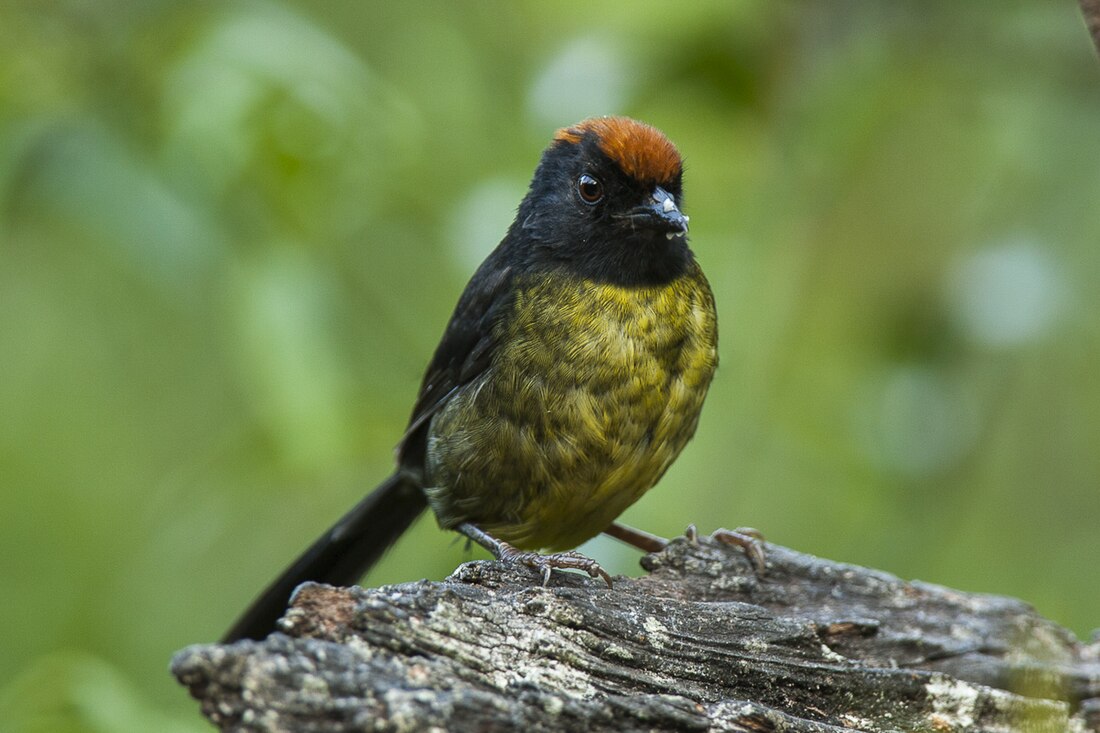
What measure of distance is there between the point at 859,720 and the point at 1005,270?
2.02 m

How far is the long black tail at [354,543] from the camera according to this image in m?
4.27

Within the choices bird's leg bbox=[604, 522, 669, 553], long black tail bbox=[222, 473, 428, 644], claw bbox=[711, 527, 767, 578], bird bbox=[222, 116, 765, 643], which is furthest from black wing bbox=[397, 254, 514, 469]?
claw bbox=[711, 527, 767, 578]

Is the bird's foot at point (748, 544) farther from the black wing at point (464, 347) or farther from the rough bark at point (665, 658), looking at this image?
the black wing at point (464, 347)

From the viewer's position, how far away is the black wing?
4133 mm

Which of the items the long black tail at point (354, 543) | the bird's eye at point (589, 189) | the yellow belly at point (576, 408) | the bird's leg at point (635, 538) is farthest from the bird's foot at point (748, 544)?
the long black tail at point (354, 543)

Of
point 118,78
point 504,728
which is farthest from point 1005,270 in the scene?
point 118,78

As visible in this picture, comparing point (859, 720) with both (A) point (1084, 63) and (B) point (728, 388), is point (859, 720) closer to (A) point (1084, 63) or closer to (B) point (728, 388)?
(B) point (728, 388)

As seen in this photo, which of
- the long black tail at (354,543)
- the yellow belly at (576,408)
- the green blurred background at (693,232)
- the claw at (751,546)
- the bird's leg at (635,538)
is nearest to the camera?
the claw at (751,546)

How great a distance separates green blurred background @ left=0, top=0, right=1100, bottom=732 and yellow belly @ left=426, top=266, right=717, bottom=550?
19 cm

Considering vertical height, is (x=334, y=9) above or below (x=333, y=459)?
above

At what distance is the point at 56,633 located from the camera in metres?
5.75

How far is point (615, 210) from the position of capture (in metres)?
4.14

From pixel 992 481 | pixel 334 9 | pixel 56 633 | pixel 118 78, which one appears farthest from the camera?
pixel 334 9

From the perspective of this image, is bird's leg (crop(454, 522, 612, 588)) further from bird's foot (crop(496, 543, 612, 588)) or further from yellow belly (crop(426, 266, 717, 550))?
yellow belly (crop(426, 266, 717, 550))
